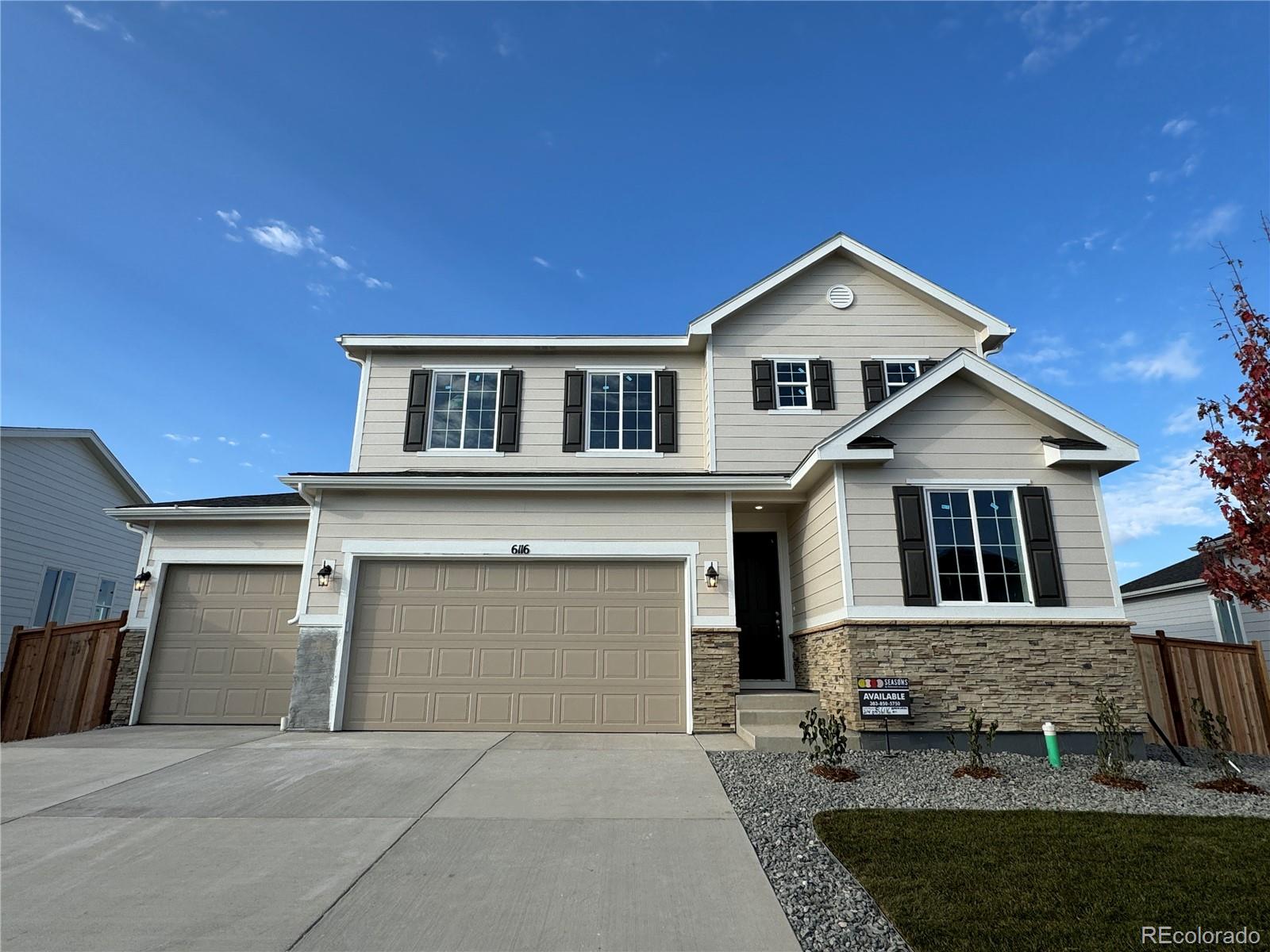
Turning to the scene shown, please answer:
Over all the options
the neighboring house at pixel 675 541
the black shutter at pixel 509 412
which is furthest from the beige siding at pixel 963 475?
the black shutter at pixel 509 412

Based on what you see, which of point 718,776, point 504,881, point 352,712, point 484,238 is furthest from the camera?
point 484,238

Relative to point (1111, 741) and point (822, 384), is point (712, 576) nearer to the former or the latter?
point (822, 384)

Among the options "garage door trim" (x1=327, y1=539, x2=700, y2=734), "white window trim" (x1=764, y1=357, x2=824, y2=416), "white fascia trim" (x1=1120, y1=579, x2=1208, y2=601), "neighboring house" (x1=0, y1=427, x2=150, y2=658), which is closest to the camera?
"garage door trim" (x1=327, y1=539, x2=700, y2=734)

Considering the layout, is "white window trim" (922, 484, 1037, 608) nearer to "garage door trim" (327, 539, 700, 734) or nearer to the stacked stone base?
the stacked stone base

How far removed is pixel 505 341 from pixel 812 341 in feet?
18.7

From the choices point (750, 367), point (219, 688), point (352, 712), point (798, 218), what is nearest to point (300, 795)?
point (352, 712)

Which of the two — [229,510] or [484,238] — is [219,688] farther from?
[484,238]

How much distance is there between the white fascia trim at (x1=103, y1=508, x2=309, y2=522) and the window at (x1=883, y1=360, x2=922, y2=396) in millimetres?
10330

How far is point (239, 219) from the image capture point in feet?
41.7

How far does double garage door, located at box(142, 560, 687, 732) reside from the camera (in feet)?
30.0

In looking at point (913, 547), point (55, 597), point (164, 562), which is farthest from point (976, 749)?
point (55, 597)

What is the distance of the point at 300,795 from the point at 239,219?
1172 cm

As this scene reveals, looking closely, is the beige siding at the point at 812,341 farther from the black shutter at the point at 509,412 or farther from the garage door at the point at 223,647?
the garage door at the point at 223,647

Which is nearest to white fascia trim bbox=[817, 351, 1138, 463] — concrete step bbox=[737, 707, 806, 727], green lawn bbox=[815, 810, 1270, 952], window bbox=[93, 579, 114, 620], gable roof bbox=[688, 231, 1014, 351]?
concrete step bbox=[737, 707, 806, 727]
